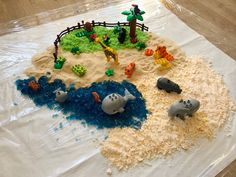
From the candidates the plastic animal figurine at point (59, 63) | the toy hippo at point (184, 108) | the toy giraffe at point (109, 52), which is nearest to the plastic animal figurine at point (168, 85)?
the toy hippo at point (184, 108)

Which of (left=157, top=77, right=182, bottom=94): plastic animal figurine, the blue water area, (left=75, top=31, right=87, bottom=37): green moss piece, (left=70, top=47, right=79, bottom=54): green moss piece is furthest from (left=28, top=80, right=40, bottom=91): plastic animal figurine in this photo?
(left=157, top=77, right=182, bottom=94): plastic animal figurine

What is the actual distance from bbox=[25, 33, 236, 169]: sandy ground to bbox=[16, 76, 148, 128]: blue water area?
31 mm

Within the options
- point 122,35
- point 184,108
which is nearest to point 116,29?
point 122,35

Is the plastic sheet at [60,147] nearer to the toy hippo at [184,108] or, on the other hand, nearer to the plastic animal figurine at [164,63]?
the toy hippo at [184,108]

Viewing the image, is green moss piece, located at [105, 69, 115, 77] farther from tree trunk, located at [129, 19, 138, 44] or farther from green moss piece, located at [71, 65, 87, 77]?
tree trunk, located at [129, 19, 138, 44]

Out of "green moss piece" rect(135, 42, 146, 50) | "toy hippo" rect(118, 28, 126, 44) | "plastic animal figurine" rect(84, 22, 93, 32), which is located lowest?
"green moss piece" rect(135, 42, 146, 50)

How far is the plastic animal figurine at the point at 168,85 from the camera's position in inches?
43.3

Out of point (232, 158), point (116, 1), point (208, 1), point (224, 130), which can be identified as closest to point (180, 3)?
point (208, 1)

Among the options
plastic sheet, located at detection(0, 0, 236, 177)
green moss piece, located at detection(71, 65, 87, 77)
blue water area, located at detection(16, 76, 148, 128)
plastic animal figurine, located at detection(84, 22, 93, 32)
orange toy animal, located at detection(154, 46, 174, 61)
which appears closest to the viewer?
plastic sheet, located at detection(0, 0, 236, 177)

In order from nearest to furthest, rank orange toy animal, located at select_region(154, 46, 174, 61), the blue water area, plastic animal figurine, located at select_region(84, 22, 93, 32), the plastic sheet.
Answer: the plastic sheet
the blue water area
orange toy animal, located at select_region(154, 46, 174, 61)
plastic animal figurine, located at select_region(84, 22, 93, 32)

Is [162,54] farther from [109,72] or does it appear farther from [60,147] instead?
[60,147]

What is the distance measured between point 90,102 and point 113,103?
0.12 meters

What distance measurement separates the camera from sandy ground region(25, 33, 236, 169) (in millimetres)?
946

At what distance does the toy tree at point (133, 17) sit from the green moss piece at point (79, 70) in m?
0.33
